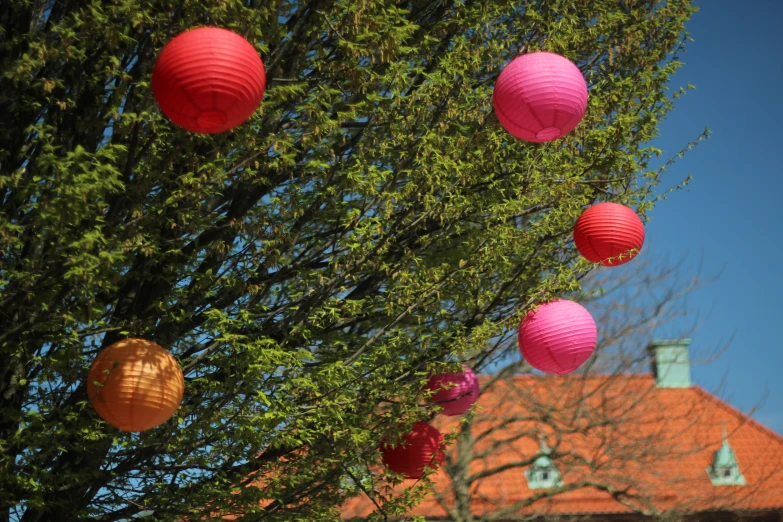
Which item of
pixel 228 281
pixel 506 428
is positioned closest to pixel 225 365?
pixel 228 281

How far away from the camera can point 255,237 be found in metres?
6.22

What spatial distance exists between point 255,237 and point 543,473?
45.8 feet

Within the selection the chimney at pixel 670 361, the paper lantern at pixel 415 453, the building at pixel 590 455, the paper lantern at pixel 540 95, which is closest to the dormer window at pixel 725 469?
the building at pixel 590 455

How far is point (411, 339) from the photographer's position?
6.99 meters

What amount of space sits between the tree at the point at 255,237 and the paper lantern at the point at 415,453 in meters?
0.35

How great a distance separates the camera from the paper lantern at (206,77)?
4613 mm

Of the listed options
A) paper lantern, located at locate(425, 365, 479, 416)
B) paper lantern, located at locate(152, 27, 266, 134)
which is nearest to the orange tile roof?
paper lantern, located at locate(425, 365, 479, 416)

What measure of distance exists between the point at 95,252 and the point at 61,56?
46.0 inches

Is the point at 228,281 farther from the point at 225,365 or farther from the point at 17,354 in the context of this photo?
the point at 17,354

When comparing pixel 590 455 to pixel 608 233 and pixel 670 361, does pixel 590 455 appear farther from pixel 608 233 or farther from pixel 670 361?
pixel 608 233

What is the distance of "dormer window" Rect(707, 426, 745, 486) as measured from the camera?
749 inches

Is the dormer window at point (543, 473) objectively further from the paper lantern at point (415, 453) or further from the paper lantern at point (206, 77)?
the paper lantern at point (206, 77)

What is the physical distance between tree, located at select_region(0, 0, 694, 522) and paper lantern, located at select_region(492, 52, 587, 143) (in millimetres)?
600

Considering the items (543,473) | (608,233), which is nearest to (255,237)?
(608,233)
